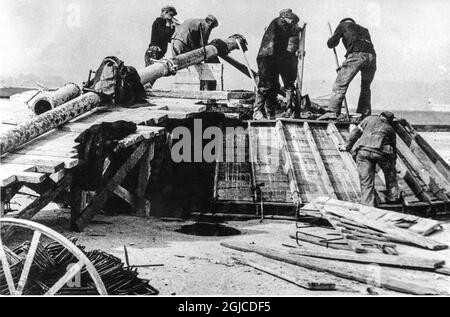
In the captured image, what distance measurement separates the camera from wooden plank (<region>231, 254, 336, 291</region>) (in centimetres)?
486

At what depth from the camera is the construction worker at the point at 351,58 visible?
34.9 feet

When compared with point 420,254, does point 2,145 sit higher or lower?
higher

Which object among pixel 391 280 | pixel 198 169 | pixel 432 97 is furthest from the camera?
pixel 432 97

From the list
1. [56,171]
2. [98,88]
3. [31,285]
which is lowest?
[31,285]

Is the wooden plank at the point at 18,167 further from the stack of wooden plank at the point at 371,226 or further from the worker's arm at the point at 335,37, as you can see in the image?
the worker's arm at the point at 335,37

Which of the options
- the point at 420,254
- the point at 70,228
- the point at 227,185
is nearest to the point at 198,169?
the point at 227,185

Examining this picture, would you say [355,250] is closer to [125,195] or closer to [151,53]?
[125,195]

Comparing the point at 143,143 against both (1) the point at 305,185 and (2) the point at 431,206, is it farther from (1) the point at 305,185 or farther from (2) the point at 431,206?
(2) the point at 431,206

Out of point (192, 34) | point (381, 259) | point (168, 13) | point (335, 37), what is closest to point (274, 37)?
point (335, 37)

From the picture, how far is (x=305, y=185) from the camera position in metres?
8.71

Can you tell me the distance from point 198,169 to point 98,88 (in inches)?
89.2

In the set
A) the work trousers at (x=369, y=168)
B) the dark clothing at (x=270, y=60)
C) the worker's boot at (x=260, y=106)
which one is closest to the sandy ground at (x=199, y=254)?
the work trousers at (x=369, y=168)

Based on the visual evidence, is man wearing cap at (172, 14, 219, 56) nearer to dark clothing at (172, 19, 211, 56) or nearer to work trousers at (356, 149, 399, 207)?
dark clothing at (172, 19, 211, 56)

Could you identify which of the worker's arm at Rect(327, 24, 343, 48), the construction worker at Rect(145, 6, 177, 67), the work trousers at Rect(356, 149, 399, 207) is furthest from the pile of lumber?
the construction worker at Rect(145, 6, 177, 67)
